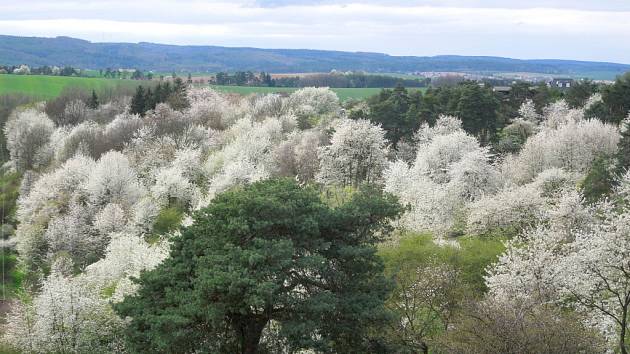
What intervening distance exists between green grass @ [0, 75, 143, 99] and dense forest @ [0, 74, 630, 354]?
33.3m

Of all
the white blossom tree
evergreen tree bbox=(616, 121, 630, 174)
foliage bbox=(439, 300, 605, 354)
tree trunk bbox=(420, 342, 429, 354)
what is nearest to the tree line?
the white blossom tree

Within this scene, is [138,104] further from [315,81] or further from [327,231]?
[315,81]

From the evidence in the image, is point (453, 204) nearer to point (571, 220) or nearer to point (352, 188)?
point (571, 220)

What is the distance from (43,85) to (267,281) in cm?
11502

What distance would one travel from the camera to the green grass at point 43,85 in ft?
355

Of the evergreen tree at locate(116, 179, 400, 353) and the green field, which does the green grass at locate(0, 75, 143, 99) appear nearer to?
the green field

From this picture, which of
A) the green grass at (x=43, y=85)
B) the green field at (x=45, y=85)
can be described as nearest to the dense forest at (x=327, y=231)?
the green field at (x=45, y=85)

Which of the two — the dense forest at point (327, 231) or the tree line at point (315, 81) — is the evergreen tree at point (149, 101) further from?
the tree line at point (315, 81)

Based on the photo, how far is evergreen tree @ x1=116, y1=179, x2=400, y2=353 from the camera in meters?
18.1

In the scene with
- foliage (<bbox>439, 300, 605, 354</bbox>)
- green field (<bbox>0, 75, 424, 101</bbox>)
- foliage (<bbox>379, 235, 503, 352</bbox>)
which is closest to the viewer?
foliage (<bbox>439, 300, 605, 354</bbox>)

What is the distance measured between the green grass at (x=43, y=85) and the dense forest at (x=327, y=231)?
1313 inches

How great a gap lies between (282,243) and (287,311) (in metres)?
2.32

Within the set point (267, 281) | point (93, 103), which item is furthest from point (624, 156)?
point (93, 103)

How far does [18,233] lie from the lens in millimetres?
47688
